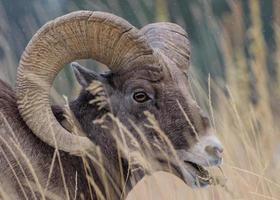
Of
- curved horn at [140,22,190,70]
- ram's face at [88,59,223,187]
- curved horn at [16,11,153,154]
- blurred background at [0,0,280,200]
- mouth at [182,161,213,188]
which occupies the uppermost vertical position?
curved horn at [16,11,153,154]

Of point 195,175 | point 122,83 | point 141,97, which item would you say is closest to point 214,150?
point 195,175

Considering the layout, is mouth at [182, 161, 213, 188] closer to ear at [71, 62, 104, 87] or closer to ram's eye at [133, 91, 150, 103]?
ram's eye at [133, 91, 150, 103]

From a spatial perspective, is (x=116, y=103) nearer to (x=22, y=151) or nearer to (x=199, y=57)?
(x=22, y=151)

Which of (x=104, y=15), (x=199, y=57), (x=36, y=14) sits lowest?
(x=199, y=57)

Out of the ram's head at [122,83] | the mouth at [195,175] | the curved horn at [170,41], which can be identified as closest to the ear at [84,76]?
the ram's head at [122,83]

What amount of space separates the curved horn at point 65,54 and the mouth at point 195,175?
2.27 feet

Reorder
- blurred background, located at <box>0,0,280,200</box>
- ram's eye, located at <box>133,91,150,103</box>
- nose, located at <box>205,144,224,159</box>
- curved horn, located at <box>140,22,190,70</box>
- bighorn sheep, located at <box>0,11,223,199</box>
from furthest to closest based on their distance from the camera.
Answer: blurred background, located at <box>0,0,280,200</box>, curved horn, located at <box>140,22,190,70</box>, ram's eye, located at <box>133,91,150,103</box>, bighorn sheep, located at <box>0,11,223,199</box>, nose, located at <box>205,144,224,159</box>

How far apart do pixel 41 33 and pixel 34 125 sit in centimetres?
66

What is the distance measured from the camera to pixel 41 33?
9516mm

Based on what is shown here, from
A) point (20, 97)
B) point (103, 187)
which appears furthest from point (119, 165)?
point (20, 97)

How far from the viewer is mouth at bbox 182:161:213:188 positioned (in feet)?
30.4

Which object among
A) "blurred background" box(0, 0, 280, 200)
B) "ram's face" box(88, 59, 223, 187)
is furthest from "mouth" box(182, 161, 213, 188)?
"blurred background" box(0, 0, 280, 200)

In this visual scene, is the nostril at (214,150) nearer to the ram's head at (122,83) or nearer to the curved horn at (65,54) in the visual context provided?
the ram's head at (122,83)

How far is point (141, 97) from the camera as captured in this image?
9617 millimetres
